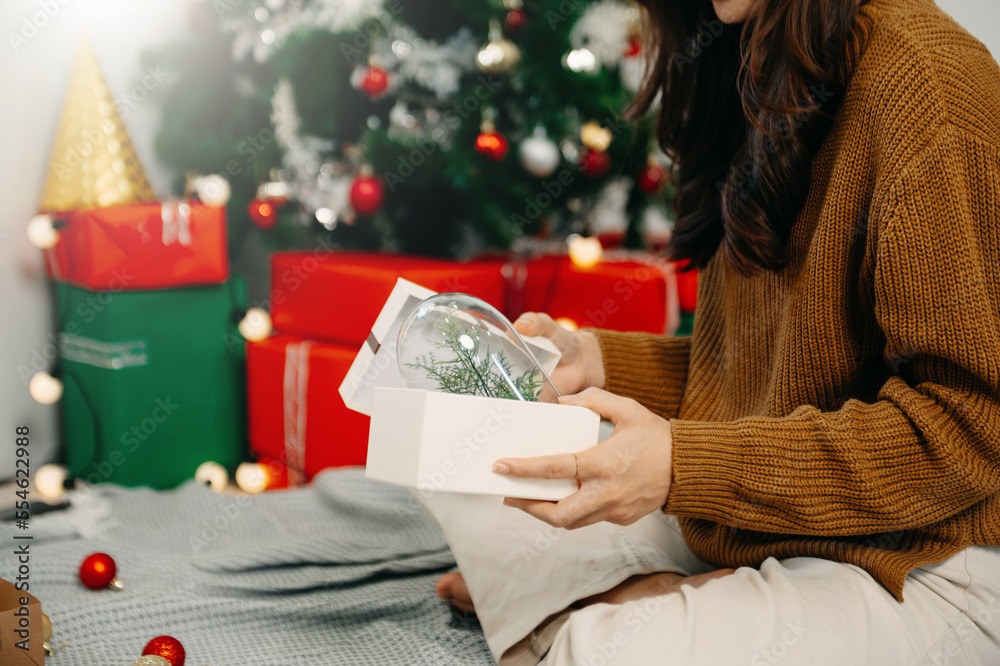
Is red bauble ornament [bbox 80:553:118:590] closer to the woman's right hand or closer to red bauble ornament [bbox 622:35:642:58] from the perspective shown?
the woman's right hand

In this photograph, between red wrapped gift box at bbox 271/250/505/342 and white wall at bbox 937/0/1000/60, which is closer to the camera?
white wall at bbox 937/0/1000/60

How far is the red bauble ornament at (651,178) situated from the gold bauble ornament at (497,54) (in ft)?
1.03

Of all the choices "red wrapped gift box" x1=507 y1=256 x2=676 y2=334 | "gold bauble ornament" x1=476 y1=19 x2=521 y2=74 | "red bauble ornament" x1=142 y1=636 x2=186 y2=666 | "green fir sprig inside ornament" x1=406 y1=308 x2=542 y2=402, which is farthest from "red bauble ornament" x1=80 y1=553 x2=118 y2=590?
"gold bauble ornament" x1=476 y1=19 x2=521 y2=74

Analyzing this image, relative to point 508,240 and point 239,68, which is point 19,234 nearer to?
point 239,68

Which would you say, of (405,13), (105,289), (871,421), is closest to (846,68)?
(871,421)

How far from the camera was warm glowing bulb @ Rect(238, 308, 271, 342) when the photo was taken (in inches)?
63.0

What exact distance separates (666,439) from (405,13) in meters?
1.20

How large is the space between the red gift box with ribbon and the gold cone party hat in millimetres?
361

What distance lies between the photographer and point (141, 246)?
1483 mm

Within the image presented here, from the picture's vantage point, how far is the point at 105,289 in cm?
147

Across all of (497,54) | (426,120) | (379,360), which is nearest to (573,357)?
(379,360)

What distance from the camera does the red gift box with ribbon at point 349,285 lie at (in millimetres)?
1412

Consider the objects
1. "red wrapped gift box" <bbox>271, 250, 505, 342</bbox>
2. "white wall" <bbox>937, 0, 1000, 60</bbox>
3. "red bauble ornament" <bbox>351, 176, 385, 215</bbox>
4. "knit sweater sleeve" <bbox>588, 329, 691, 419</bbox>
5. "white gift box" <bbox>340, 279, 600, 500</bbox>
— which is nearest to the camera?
"white gift box" <bbox>340, 279, 600, 500</bbox>

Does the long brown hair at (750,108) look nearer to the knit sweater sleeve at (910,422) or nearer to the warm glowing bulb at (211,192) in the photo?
the knit sweater sleeve at (910,422)
